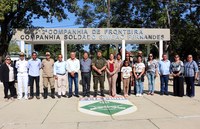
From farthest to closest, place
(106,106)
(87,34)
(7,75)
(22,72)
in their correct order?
(87,34)
(22,72)
(7,75)
(106,106)

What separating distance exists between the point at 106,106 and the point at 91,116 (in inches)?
62.8

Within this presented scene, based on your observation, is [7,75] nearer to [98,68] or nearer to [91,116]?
[98,68]

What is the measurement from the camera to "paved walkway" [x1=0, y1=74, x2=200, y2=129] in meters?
8.01

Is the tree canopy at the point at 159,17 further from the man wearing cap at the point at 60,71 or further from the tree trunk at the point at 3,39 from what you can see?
the man wearing cap at the point at 60,71


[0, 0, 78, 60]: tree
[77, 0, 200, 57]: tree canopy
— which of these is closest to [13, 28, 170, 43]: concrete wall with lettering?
[0, 0, 78, 60]: tree

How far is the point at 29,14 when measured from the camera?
2453cm

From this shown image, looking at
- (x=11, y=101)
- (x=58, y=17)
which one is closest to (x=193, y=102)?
(x=11, y=101)

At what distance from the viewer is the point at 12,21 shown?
79.6 ft

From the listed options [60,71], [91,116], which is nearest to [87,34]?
[60,71]

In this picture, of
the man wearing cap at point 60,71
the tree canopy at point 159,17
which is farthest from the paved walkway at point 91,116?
the tree canopy at point 159,17

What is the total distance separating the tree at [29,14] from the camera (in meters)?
22.9

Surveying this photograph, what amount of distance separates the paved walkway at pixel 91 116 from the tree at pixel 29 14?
12.0m

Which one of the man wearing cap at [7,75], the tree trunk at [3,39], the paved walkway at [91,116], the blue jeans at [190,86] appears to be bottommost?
the paved walkway at [91,116]

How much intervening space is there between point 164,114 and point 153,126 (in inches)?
62.6
